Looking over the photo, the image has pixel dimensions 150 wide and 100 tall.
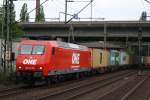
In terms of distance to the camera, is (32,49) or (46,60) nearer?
(46,60)

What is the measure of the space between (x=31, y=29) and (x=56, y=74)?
146 ft

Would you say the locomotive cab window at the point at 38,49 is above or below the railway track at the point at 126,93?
above

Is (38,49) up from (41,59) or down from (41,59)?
up

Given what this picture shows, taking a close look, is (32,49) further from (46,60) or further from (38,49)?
(46,60)

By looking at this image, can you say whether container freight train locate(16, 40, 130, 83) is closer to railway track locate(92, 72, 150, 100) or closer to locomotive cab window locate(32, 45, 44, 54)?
locomotive cab window locate(32, 45, 44, 54)

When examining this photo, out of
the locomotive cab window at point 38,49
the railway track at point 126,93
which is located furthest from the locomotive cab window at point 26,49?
the railway track at point 126,93

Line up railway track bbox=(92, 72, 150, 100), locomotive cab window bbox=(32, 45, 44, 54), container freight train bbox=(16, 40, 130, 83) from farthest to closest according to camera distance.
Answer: locomotive cab window bbox=(32, 45, 44, 54)
container freight train bbox=(16, 40, 130, 83)
railway track bbox=(92, 72, 150, 100)

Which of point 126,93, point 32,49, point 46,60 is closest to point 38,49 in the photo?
point 32,49

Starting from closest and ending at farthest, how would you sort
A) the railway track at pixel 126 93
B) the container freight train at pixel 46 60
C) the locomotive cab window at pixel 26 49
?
1. the railway track at pixel 126 93
2. the container freight train at pixel 46 60
3. the locomotive cab window at pixel 26 49

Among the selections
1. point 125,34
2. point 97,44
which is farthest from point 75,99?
point 97,44

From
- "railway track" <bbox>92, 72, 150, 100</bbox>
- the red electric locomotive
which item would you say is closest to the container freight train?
the red electric locomotive

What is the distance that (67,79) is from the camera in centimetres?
3466

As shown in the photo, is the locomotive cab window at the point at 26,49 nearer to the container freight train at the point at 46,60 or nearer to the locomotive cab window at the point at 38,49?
the container freight train at the point at 46,60

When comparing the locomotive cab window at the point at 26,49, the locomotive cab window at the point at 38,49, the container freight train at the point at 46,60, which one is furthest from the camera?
the locomotive cab window at the point at 26,49
